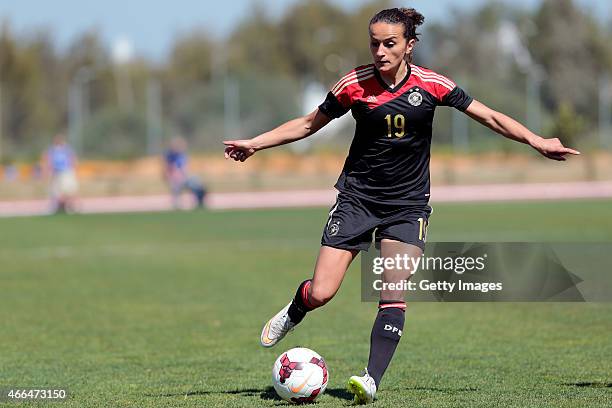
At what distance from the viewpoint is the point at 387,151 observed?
6.56 m

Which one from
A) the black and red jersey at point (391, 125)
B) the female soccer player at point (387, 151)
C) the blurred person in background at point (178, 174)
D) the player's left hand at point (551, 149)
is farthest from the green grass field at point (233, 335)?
the blurred person in background at point (178, 174)

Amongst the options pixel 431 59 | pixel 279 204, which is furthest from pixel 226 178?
pixel 431 59

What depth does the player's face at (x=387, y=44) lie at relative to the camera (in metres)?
6.36

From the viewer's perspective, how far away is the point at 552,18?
8919 cm

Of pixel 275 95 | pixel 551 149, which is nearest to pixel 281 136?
pixel 551 149

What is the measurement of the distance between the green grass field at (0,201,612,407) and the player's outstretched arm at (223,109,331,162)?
5.15 feet

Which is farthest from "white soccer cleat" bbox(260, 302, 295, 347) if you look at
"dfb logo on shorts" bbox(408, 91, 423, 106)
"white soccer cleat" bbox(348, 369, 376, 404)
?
"dfb logo on shorts" bbox(408, 91, 423, 106)

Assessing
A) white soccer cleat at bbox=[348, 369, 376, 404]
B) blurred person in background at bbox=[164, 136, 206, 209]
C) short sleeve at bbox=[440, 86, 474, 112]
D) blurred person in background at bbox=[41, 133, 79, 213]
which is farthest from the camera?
blurred person in background at bbox=[164, 136, 206, 209]

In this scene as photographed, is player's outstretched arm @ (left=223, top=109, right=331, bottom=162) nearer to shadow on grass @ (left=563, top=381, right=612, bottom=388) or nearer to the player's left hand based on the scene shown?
the player's left hand

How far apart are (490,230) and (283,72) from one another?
74.0 metres

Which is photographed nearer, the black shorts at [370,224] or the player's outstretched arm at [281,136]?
the black shorts at [370,224]

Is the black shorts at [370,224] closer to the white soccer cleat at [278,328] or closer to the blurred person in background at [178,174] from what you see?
the white soccer cleat at [278,328]

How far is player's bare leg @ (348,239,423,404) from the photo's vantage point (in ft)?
21.2

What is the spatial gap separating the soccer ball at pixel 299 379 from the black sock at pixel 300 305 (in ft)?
1.18
